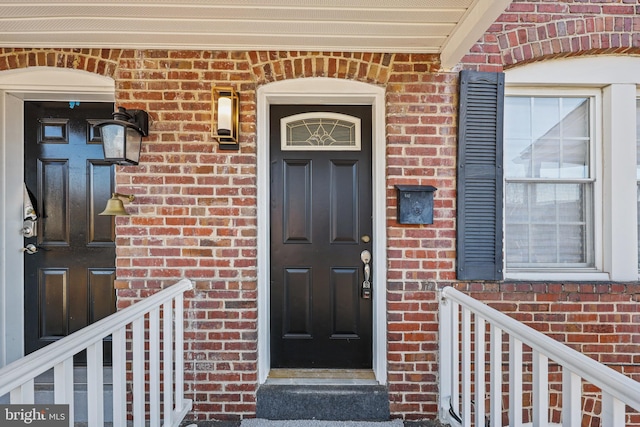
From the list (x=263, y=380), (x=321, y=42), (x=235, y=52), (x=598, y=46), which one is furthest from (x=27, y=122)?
(x=598, y=46)

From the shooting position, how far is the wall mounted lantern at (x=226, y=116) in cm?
203

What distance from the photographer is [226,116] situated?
203 centimetres

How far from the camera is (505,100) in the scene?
2.32m

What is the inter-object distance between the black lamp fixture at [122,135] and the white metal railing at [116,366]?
2.82ft

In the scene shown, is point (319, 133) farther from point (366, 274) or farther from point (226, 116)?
point (366, 274)

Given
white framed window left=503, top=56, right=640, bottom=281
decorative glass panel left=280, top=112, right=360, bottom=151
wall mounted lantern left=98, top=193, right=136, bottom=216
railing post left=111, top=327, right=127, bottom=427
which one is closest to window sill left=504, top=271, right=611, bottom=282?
white framed window left=503, top=56, right=640, bottom=281

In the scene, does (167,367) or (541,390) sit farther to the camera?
(167,367)

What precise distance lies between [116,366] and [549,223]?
2.75 meters

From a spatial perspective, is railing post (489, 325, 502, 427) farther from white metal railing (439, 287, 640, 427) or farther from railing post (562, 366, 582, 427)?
railing post (562, 366, 582, 427)

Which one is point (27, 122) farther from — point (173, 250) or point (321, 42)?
point (321, 42)

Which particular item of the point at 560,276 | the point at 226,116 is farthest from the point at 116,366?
the point at 560,276

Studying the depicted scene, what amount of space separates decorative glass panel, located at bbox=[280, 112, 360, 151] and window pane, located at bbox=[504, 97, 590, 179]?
1.10 meters

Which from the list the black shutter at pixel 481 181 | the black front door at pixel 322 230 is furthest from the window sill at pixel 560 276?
the black front door at pixel 322 230

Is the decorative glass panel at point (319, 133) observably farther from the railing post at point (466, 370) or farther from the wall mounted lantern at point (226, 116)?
the railing post at point (466, 370)
